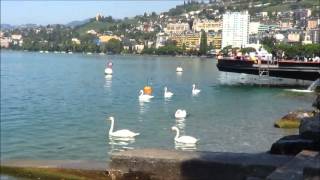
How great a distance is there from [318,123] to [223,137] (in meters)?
15.4

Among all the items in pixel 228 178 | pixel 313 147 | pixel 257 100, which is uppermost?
pixel 313 147

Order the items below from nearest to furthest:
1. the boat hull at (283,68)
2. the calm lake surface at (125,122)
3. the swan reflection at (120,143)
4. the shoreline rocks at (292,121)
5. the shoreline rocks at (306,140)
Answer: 1. the shoreline rocks at (306,140)
2. the swan reflection at (120,143)
3. the calm lake surface at (125,122)
4. the shoreline rocks at (292,121)
5. the boat hull at (283,68)

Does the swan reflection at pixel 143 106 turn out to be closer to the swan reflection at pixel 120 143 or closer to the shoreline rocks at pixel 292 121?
the shoreline rocks at pixel 292 121

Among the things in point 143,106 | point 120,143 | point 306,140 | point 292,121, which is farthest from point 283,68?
point 306,140

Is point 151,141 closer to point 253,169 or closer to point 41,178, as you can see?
point 41,178

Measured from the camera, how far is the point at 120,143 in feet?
71.8

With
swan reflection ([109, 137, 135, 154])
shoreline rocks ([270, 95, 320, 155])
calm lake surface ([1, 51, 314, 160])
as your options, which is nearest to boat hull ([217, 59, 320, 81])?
calm lake surface ([1, 51, 314, 160])

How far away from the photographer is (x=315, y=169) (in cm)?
577

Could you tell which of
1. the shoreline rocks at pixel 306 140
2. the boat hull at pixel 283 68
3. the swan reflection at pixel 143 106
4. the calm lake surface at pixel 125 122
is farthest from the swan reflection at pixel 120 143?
the boat hull at pixel 283 68

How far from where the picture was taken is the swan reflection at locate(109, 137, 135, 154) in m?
20.8

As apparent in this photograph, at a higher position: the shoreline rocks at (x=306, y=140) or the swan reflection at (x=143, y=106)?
the shoreline rocks at (x=306, y=140)

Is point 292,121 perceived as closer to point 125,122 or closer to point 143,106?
point 125,122

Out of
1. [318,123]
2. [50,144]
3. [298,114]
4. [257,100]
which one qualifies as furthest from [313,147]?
[257,100]

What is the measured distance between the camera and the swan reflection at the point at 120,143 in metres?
20.8
